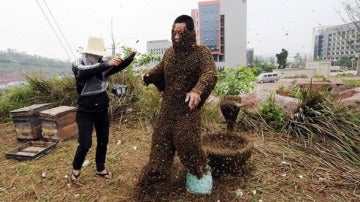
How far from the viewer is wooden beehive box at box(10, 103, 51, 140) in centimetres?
392

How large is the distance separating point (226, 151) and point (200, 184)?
0.52 meters

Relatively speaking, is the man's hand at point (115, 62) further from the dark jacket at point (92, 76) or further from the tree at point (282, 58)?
the tree at point (282, 58)

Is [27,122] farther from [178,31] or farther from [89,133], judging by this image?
[178,31]

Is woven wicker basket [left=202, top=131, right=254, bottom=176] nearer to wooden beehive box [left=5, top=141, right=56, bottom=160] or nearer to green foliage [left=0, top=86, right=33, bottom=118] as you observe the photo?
wooden beehive box [left=5, top=141, right=56, bottom=160]

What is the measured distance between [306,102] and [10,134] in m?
4.96

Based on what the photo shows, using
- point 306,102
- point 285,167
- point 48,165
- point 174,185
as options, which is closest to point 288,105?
point 306,102

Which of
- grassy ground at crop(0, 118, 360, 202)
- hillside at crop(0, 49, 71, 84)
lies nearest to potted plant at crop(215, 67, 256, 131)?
grassy ground at crop(0, 118, 360, 202)

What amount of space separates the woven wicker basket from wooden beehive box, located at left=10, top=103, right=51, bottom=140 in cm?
273

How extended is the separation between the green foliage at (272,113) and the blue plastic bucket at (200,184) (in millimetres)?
2136

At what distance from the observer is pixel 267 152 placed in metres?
3.40

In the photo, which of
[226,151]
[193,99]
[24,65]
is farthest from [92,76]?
[24,65]

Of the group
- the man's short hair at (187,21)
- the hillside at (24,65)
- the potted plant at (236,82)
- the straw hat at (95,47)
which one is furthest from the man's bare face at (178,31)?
the hillside at (24,65)

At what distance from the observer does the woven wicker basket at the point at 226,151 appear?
8.49 feet

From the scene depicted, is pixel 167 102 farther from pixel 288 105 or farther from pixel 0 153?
pixel 0 153
